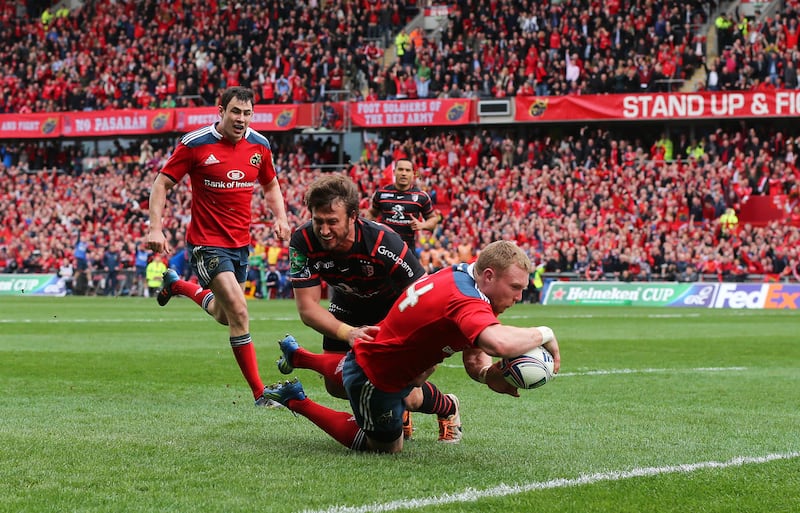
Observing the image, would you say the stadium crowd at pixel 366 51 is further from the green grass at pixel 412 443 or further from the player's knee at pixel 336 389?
the player's knee at pixel 336 389

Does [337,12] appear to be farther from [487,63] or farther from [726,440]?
[726,440]

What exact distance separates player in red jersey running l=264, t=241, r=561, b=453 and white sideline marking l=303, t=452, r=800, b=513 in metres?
0.60

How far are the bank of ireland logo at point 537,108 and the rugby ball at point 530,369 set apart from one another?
32.9m

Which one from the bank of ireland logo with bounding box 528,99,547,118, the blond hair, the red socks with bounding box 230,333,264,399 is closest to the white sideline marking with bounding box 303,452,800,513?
the blond hair

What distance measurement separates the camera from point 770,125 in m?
36.6

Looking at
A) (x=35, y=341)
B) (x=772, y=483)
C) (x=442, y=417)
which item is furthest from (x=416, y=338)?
(x=35, y=341)

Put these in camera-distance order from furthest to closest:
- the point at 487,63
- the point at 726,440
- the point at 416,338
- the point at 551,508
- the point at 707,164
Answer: the point at 487,63 < the point at 707,164 < the point at 726,440 < the point at 416,338 < the point at 551,508

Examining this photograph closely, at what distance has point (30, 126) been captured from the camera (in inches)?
1751

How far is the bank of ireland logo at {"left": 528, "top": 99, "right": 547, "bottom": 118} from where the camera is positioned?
3753cm

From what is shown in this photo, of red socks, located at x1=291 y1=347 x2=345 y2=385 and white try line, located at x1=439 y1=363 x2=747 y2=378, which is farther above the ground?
red socks, located at x1=291 y1=347 x2=345 y2=385

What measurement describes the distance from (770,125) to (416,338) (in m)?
33.9

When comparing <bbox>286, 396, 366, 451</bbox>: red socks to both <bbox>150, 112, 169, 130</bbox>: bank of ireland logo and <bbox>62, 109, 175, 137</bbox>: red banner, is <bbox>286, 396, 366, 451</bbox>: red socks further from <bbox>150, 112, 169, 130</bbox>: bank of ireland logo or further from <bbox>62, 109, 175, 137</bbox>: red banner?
<bbox>150, 112, 169, 130</bbox>: bank of ireland logo

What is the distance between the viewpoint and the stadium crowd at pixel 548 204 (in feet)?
102

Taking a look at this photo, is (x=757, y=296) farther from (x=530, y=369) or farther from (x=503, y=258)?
(x=503, y=258)
